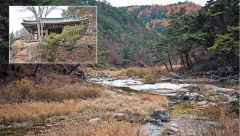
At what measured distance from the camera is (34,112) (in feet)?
30.3

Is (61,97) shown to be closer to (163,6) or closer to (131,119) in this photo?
A: (131,119)

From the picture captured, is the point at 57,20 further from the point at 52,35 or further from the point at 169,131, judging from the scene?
the point at 169,131

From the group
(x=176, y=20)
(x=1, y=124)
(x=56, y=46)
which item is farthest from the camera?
(x=176, y=20)

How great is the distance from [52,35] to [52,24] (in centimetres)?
44

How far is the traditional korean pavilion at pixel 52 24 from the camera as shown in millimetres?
9594

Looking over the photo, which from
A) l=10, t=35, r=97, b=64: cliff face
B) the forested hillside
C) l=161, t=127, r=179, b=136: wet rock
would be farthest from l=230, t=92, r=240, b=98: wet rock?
l=10, t=35, r=97, b=64: cliff face

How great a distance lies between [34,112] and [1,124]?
3.77 feet

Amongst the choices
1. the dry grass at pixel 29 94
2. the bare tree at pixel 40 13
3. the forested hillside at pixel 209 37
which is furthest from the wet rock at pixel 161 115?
the forested hillside at pixel 209 37

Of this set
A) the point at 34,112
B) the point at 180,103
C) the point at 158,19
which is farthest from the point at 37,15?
the point at 158,19

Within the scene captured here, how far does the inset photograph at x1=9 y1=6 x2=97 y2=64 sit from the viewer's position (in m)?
9.66

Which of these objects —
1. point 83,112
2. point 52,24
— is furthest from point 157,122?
point 52,24

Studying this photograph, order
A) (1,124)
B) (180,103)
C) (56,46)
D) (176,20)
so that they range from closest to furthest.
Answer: (1,124) < (56,46) < (180,103) < (176,20)

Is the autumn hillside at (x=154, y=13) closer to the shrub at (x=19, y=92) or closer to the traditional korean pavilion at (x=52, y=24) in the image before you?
the shrub at (x=19, y=92)

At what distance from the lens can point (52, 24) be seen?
31.6 feet
